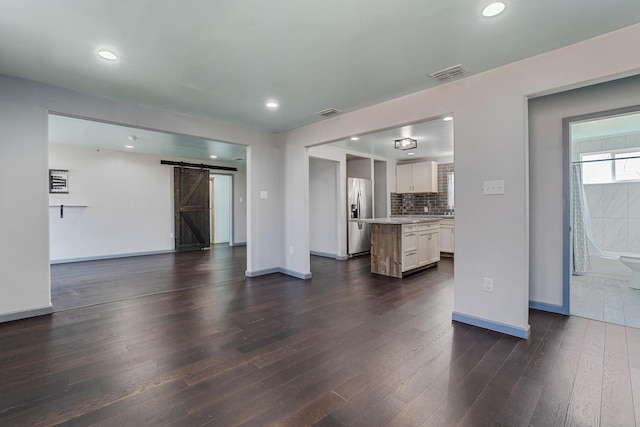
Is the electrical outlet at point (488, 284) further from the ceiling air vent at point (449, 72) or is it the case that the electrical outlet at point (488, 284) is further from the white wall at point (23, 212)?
the white wall at point (23, 212)

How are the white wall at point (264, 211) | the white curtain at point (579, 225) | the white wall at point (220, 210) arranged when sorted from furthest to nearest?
the white wall at point (220, 210) → the white wall at point (264, 211) → the white curtain at point (579, 225)

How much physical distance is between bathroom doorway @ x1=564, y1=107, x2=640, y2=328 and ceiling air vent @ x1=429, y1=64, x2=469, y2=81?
201 centimetres

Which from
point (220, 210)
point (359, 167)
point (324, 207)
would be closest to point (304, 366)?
point (324, 207)

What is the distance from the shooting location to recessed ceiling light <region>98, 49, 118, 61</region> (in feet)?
7.89

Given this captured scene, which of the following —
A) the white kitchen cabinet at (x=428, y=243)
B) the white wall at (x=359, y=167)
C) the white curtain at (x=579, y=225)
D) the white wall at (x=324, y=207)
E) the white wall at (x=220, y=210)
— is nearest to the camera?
the white curtain at (x=579, y=225)

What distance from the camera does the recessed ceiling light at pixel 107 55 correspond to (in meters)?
2.41

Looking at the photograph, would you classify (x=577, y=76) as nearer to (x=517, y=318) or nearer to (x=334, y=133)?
(x=517, y=318)

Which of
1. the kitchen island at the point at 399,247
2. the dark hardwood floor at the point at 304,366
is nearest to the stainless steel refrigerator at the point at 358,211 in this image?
the kitchen island at the point at 399,247

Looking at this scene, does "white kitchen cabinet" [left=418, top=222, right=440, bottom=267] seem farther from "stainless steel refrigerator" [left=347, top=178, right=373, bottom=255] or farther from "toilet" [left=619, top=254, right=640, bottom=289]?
"toilet" [left=619, top=254, right=640, bottom=289]

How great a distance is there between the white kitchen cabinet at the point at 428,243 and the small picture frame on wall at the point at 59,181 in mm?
7207

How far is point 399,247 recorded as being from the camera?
15.7ft

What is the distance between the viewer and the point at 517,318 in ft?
8.46

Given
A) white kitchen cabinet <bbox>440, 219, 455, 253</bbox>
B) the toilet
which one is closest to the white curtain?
the toilet

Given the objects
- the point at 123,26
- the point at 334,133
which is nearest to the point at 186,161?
the point at 334,133
